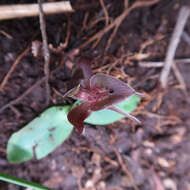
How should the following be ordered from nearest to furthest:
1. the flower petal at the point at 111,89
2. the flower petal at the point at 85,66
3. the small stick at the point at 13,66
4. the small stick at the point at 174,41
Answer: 1. the flower petal at the point at 111,89
2. the flower petal at the point at 85,66
3. the small stick at the point at 13,66
4. the small stick at the point at 174,41

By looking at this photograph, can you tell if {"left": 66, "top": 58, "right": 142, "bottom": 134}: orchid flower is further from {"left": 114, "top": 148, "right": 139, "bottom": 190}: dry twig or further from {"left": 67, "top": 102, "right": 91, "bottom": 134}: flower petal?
{"left": 114, "top": 148, "right": 139, "bottom": 190}: dry twig

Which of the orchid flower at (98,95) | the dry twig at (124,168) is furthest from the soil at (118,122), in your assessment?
the orchid flower at (98,95)

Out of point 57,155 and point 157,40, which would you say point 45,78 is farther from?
point 157,40

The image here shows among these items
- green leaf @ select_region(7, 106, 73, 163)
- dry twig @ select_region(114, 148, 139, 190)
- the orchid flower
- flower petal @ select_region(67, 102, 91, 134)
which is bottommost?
dry twig @ select_region(114, 148, 139, 190)

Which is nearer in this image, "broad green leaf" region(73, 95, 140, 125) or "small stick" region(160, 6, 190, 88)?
"broad green leaf" region(73, 95, 140, 125)

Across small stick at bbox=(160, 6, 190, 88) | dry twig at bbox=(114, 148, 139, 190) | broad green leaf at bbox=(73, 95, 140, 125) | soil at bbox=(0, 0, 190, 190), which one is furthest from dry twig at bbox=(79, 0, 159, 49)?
dry twig at bbox=(114, 148, 139, 190)

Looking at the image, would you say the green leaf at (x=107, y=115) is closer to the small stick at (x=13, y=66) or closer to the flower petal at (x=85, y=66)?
the flower petal at (x=85, y=66)
